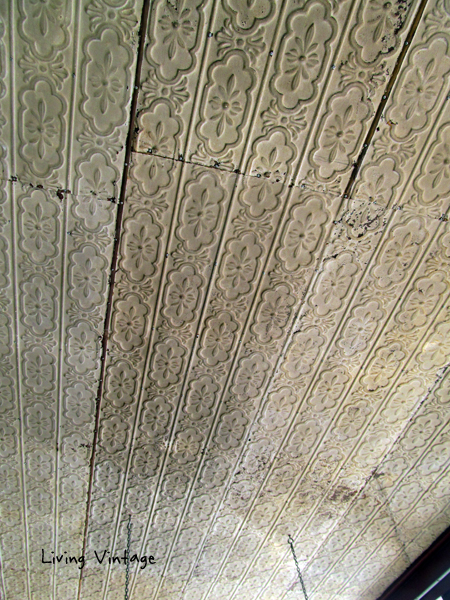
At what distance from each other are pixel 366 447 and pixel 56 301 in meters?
2.11

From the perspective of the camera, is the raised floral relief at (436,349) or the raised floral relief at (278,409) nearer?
the raised floral relief at (436,349)

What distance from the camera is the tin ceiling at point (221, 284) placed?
153 centimetres

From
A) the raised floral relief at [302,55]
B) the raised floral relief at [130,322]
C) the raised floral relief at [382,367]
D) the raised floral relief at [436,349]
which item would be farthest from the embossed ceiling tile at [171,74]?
the raised floral relief at [436,349]

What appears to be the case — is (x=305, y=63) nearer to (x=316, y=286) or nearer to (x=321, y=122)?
(x=321, y=122)

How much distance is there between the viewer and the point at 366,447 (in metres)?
2.62

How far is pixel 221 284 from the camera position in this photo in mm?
2021

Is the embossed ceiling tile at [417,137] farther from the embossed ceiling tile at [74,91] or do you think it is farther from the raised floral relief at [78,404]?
the raised floral relief at [78,404]

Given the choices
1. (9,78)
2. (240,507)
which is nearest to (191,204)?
(9,78)

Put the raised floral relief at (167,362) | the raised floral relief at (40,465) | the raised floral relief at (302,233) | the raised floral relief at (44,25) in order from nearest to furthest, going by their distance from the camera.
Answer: the raised floral relief at (44,25) → the raised floral relief at (302,233) → the raised floral relief at (167,362) → the raised floral relief at (40,465)

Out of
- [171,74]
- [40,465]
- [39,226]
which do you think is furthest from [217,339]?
[40,465]

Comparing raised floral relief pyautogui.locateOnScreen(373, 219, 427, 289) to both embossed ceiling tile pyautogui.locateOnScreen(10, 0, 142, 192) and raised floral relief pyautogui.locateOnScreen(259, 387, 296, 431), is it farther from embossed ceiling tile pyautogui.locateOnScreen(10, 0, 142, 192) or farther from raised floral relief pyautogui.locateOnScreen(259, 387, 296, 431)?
embossed ceiling tile pyautogui.locateOnScreen(10, 0, 142, 192)

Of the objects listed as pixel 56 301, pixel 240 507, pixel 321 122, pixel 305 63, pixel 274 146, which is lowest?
pixel 240 507

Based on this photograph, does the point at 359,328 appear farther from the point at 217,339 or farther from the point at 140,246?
the point at 140,246

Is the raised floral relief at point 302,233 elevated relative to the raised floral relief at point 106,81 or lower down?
lower down
